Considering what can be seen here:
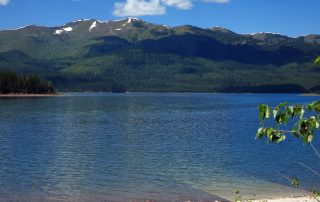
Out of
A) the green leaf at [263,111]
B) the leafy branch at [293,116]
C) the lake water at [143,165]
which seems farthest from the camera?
the lake water at [143,165]

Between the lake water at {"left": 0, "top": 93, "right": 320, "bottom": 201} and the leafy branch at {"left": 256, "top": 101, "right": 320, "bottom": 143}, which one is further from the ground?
the leafy branch at {"left": 256, "top": 101, "right": 320, "bottom": 143}

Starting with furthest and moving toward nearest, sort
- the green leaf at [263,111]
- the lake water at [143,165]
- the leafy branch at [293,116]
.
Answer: the lake water at [143,165] → the green leaf at [263,111] → the leafy branch at [293,116]

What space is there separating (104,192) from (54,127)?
52.6 metres

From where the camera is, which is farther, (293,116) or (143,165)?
(143,165)

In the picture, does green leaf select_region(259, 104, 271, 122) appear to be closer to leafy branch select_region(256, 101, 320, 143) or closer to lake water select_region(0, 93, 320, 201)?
leafy branch select_region(256, 101, 320, 143)

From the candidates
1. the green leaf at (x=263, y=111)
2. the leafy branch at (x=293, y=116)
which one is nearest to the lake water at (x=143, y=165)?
the leafy branch at (x=293, y=116)

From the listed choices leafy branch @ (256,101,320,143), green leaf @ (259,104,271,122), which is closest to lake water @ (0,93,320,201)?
leafy branch @ (256,101,320,143)

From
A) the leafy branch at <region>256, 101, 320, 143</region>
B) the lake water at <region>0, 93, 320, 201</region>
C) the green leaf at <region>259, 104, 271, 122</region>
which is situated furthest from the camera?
the lake water at <region>0, 93, 320, 201</region>

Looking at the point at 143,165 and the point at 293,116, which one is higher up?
the point at 293,116

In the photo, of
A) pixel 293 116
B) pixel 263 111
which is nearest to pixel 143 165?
pixel 263 111

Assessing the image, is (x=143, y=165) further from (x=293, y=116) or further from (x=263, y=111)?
(x=293, y=116)

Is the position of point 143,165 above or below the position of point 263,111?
below

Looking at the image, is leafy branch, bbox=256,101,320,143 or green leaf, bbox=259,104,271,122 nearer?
leafy branch, bbox=256,101,320,143

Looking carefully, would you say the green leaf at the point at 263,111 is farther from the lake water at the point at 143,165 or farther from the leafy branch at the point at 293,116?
the lake water at the point at 143,165
